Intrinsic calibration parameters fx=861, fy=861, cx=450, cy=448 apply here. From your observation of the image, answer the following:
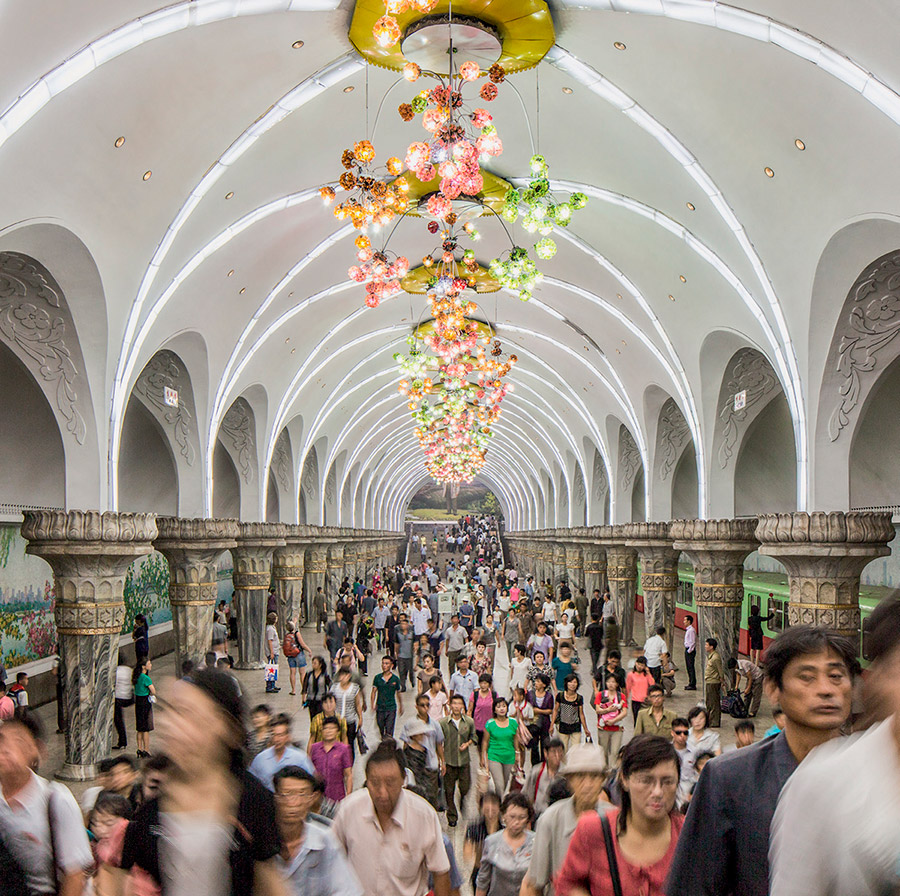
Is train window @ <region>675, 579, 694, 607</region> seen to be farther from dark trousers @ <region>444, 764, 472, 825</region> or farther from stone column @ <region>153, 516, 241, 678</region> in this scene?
dark trousers @ <region>444, 764, 472, 825</region>

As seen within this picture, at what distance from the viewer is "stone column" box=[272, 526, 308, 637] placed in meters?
22.9

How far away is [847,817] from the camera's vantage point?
4.29 ft

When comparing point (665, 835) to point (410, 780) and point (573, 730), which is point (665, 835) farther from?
point (573, 730)

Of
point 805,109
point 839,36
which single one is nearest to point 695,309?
point 805,109

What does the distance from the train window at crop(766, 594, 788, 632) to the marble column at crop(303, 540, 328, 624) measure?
14092 millimetres

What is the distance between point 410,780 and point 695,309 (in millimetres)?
10114

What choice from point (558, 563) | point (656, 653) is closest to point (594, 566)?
point (558, 563)

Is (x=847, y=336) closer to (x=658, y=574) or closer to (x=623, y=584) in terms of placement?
(x=658, y=574)

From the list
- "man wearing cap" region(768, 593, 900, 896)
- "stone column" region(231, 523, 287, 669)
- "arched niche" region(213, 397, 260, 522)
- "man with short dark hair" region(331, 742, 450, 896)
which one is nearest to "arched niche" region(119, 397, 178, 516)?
"arched niche" region(213, 397, 260, 522)

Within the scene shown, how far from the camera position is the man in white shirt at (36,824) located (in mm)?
3064

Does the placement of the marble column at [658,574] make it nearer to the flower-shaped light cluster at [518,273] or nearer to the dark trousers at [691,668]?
the dark trousers at [691,668]

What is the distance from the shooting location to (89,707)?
10.7 metres

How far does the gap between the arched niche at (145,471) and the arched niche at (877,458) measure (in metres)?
14.8

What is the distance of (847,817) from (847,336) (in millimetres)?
10399
